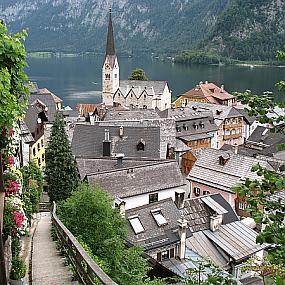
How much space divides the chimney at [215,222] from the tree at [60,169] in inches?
318

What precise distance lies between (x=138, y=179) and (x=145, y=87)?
5302 cm

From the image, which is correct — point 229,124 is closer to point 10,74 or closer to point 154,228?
point 154,228

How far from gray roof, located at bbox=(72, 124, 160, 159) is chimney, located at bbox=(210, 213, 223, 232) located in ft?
34.7

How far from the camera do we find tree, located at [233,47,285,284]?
18.8 feet

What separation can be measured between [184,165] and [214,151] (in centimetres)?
711

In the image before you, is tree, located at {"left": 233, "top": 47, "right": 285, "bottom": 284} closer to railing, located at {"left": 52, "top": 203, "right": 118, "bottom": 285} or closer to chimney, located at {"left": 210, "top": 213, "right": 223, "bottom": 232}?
railing, located at {"left": 52, "top": 203, "right": 118, "bottom": 285}

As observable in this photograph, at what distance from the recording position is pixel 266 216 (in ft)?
19.7

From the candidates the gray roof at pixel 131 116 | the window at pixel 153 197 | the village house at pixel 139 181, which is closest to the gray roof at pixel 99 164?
the village house at pixel 139 181

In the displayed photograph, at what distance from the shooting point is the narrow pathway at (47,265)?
11031 mm

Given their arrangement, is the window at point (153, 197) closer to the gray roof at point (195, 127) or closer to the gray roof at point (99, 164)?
the gray roof at point (99, 164)

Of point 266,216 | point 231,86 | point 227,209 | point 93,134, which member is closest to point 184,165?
point 93,134

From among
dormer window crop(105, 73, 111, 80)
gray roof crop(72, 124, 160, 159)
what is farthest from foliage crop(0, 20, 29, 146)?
dormer window crop(105, 73, 111, 80)

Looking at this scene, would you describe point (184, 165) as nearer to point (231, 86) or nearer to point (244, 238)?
point (244, 238)

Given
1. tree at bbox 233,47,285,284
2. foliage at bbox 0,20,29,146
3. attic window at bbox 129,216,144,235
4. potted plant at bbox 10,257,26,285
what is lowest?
attic window at bbox 129,216,144,235
